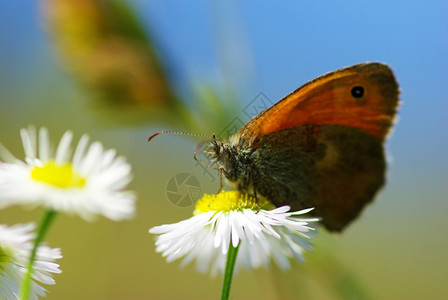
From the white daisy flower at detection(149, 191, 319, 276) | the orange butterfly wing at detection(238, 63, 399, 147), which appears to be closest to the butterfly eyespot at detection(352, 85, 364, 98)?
the orange butterfly wing at detection(238, 63, 399, 147)

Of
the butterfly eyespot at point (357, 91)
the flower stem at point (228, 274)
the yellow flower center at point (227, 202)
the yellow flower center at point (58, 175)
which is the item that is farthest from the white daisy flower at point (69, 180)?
the butterfly eyespot at point (357, 91)

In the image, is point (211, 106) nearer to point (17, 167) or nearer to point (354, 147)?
point (354, 147)

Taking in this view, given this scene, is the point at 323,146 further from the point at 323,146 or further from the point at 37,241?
the point at 37,241

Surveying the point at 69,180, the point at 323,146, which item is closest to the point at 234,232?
the point at 69,180

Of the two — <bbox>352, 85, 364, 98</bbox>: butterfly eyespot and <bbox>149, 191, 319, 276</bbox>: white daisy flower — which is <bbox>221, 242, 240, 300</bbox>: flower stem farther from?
<bbox>352, 85, 364, 98</bbox>: butterfly eyespot

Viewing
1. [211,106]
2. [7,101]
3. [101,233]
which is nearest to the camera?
[211,106]

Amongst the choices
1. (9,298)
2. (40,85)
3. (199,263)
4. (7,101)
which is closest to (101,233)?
(40,85)
